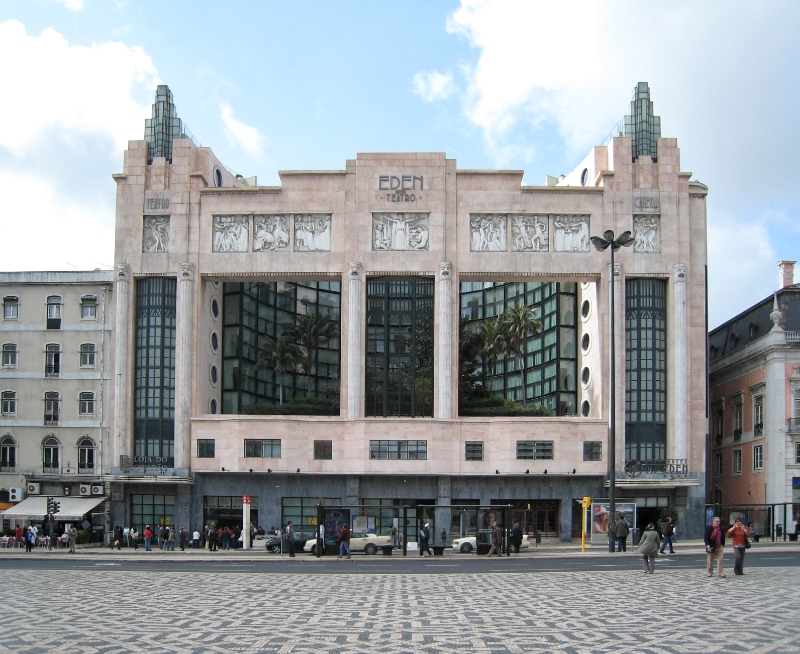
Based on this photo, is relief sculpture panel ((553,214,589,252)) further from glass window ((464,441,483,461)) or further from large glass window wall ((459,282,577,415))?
glass window ((464,441,483,461))

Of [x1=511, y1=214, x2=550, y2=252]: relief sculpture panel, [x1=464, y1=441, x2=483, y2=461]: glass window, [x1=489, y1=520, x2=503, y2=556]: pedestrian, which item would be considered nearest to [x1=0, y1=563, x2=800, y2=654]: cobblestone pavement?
A: [x1=489, y1=520, x2=503, y2=556]: pedestrian

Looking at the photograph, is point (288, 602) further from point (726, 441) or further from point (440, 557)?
point (726, 441)

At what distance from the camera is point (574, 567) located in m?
36.4

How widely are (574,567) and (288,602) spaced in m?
16.0

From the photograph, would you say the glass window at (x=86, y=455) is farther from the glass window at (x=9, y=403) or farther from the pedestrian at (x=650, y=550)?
the pedestrian at (x=650, y=550)

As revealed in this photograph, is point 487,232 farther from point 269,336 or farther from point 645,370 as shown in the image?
point 269,336

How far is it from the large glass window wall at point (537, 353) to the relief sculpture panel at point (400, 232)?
13.0m

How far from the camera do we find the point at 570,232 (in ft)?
209

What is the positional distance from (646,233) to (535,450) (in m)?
15.9

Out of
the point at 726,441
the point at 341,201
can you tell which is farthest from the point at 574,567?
the point at 726,441

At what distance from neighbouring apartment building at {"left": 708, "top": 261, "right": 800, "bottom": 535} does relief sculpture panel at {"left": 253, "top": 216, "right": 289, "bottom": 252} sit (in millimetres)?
32126

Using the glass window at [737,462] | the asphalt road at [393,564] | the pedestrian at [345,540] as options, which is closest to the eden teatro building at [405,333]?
the glass window at [737,462]

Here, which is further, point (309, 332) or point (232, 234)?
point (309, 332)

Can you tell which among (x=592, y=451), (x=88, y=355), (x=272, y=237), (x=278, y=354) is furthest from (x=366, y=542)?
(x=278, y=354)
